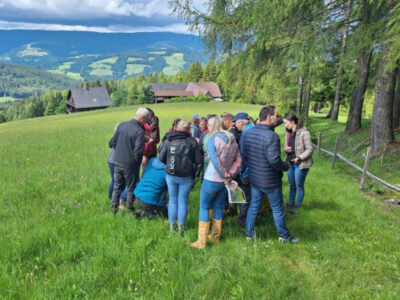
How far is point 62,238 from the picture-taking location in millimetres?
4582

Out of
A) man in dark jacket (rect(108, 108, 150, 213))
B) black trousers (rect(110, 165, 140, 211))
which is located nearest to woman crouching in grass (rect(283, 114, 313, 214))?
man in dark jacket (rect(108, 108, 150, 213))

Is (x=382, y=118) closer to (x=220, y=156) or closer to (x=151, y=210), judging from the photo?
(x=220, y=156)

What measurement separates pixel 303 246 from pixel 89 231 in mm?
3474

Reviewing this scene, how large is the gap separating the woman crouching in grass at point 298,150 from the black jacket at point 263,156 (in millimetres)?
1566

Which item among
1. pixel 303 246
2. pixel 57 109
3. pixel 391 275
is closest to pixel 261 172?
pixel 303 246

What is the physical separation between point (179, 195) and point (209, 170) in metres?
0.75

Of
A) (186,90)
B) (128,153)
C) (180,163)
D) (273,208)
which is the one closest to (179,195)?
(180,163)

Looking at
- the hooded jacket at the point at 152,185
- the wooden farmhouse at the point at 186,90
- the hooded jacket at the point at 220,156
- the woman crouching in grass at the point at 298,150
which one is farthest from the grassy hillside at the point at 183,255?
the wooden farmhouse at the point at 186,90

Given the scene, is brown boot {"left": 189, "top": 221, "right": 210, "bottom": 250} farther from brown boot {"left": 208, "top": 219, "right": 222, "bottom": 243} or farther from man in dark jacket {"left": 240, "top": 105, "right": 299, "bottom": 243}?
man in dark jacket {"left": 240, "top": 105, "right": 299, "bottom": 243}

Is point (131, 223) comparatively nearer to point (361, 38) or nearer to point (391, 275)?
point (391, 275)

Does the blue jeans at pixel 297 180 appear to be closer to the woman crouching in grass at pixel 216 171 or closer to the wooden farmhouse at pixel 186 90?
the woman crouching in grass at pixel 216 171

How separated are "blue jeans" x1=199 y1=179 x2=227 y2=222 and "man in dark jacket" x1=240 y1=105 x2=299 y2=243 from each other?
0.55 meters

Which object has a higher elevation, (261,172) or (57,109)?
(261,172)

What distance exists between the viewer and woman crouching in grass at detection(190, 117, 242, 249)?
4.29 m
